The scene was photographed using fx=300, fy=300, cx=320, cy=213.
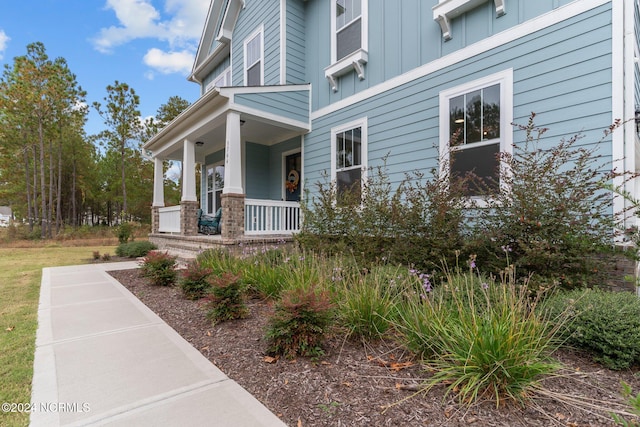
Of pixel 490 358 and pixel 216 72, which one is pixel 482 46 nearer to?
pixel 490 358

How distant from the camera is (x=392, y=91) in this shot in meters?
5.96

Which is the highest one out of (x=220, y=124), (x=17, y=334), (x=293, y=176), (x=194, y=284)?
(x=220, y=124)

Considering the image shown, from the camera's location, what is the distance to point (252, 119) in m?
6.96

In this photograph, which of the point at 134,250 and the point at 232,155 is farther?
the point at 134,250

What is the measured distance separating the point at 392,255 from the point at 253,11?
879 centimetres

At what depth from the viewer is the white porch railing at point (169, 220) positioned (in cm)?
909

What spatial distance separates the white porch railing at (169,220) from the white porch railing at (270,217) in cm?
334

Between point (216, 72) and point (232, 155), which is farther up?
point (216, 72)

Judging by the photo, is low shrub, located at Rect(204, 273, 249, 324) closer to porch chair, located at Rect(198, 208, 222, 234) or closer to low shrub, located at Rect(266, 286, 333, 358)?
low shrub, located at Rect(266, 286, 333, 358)

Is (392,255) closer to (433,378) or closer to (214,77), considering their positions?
(433,378)

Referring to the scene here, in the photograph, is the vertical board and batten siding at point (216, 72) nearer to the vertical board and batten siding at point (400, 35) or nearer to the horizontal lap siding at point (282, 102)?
the vertical board and batten siding at point (400, 35)

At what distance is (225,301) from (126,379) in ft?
3.70

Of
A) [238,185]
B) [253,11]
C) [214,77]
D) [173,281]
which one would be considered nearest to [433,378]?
[173,281]

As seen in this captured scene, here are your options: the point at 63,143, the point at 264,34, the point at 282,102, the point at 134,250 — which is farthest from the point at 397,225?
the point at 63,143
